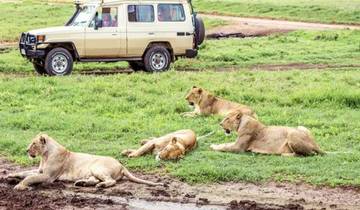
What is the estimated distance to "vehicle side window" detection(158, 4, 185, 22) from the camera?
20.2 meters

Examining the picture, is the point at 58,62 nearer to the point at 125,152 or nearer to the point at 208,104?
the point at 208,104

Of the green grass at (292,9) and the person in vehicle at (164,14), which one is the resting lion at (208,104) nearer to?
the person in vehicle at (164,14)

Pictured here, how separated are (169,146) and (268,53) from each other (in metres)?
14.2

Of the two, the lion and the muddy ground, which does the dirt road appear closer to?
the lion

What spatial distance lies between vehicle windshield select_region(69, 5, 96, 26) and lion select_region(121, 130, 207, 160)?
899 cm

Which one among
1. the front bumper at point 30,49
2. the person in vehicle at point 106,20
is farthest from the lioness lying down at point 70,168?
Result: the person in vehicle at point 106,20

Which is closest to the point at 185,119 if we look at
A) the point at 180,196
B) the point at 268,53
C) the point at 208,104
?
the point at 208,104

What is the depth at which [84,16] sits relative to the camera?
19.6 m

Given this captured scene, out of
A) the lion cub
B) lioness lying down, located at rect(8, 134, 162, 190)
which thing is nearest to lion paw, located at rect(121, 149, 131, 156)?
the lion cub

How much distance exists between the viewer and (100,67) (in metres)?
21.3

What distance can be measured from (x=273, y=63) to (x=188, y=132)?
1173cm

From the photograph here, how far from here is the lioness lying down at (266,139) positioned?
10477 millimetres

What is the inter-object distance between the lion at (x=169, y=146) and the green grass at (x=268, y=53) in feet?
33.6

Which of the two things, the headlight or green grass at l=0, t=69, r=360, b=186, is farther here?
the headlight
